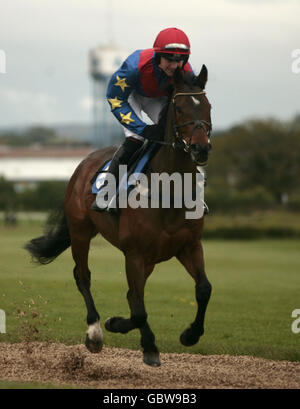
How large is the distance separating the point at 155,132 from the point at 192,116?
61 cm

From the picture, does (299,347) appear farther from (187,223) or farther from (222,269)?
(222,269)

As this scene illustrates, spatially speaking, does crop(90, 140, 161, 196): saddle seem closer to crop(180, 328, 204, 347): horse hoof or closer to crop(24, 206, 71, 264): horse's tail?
crop(180, 328, 204, 347): horse hoof

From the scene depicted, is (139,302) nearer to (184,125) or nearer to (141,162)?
(141,162)

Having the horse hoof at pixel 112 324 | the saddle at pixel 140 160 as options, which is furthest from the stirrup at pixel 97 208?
the horse hoof at pixel 112 324

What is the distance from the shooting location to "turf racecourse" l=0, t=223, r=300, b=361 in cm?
790

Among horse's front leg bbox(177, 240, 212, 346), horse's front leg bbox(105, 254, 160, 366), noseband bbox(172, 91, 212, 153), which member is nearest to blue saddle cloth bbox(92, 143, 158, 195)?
noseband bbox(172, 91, 212, 153)

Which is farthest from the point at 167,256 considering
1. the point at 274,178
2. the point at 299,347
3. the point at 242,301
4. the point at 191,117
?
the point at 274,178

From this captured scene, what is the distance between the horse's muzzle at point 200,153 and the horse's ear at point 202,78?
59 cm

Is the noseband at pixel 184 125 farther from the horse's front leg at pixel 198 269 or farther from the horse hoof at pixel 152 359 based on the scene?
the horse hoof at pixel 152 359

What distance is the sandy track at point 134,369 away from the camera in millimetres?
5672

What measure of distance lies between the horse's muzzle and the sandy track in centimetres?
174

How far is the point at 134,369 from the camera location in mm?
6188

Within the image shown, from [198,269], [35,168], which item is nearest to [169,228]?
[198,269]
